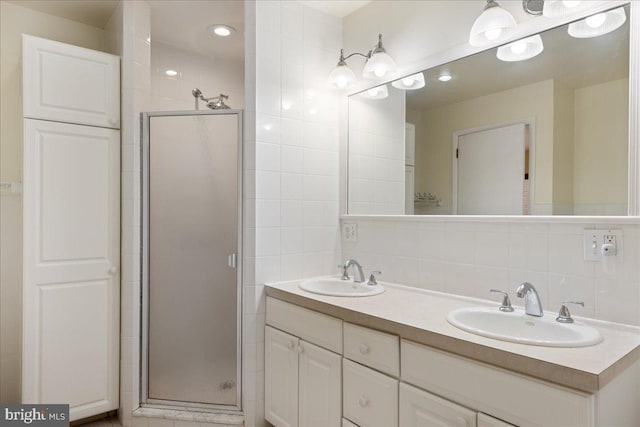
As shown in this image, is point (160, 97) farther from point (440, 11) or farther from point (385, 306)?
point (385, 306)

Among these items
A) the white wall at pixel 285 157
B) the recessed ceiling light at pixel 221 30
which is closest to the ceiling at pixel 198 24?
the recessed ceiling light at pixel 221 30

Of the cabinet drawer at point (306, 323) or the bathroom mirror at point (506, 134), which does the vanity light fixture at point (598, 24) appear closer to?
the bathroom mirror at point (506, 134)

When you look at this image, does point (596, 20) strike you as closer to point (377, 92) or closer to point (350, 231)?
point (377, 92)

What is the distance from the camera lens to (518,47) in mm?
1641

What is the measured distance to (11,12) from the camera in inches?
92.0

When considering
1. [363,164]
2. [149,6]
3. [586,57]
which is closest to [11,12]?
[149,6]

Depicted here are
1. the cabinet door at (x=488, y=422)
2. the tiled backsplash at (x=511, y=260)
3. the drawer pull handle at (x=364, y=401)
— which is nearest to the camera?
the cabinet door at (x=488, y=422)

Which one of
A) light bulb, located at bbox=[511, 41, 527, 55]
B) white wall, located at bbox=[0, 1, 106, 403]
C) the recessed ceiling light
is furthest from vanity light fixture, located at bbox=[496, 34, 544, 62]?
white wall, located at bbox=[0, 1, 106, 403]

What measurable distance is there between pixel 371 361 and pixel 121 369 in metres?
1.65

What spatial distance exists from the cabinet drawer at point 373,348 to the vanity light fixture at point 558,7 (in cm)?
140

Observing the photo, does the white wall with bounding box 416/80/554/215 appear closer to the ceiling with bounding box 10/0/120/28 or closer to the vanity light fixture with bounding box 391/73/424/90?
the vanity light fixture with bounding box 391/73/424/90

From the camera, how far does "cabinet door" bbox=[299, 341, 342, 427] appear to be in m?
1.66

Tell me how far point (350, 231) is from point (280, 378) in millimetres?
978

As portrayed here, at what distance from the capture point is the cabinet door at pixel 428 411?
1191 mm
